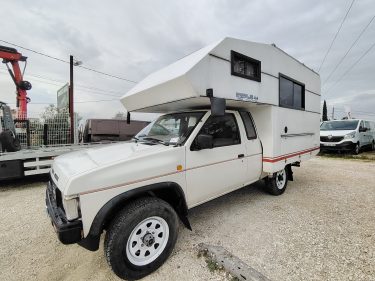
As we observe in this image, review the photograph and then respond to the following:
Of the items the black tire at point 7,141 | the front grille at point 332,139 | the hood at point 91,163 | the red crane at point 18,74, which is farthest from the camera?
the front grille at point 332,139

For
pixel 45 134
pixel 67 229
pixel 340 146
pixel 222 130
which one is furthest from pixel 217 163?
pixel 340 146

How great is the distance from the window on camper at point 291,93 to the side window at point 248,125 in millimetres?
871

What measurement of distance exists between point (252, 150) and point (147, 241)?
2645 millimetres

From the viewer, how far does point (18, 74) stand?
10.2 m

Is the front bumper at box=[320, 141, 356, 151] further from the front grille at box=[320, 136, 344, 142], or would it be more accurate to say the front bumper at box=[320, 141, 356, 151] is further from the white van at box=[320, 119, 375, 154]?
the front grille at box=[320, 136, 344, 142]

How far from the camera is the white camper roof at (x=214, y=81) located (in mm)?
3316

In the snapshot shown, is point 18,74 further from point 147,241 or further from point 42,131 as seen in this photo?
point 147,241

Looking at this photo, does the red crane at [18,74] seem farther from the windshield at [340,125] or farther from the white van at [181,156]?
the windshield at [340,125]

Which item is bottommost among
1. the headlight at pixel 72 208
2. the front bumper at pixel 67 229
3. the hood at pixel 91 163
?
the front bumper at pixel 67 229

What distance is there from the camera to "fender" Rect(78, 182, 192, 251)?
2.43m

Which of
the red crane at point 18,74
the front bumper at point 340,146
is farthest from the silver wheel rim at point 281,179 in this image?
the red crane at point 18,74

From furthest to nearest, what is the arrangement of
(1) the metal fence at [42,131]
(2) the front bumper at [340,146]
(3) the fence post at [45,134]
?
1. (2) the front bumper at [340,146]
2. (3) the fence post at [45,134]
3. (1) the metal fence at [42,131]

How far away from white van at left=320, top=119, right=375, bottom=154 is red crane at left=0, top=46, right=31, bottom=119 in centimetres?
1498

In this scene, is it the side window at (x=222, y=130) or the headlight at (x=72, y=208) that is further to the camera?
the side window at (x=222, y=130)
